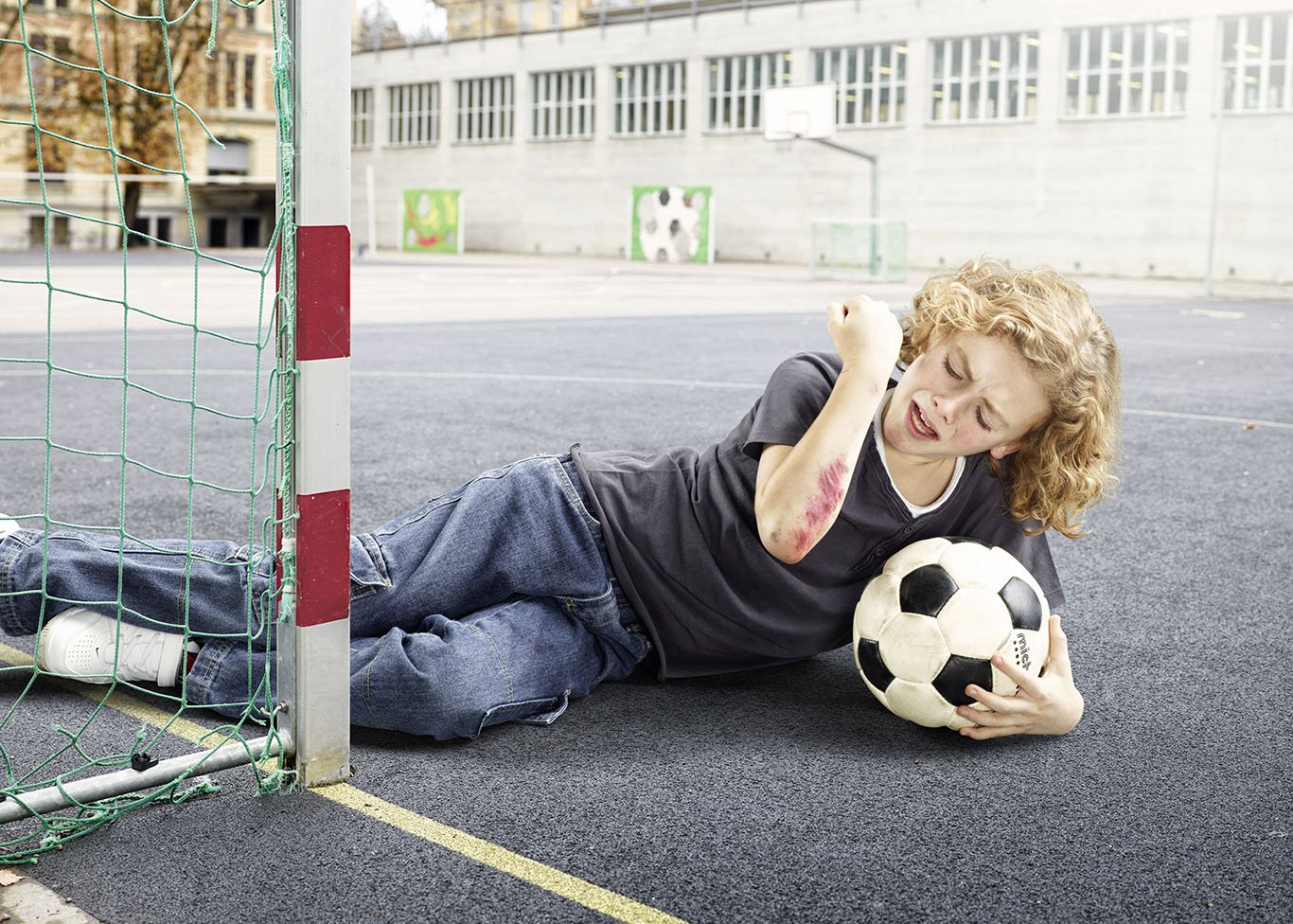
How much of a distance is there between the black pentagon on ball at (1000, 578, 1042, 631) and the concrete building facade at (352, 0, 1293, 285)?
27.5m

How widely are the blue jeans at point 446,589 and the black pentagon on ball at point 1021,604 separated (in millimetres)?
778

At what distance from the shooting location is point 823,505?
2.64 metres

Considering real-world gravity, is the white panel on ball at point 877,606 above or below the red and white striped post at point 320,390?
below

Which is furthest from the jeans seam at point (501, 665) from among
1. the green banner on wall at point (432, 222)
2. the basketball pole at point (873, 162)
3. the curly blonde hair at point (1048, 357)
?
the green banner on wall at point (432, 222)

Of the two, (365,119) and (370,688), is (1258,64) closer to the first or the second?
(365,119)

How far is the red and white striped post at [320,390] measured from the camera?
7.34ft

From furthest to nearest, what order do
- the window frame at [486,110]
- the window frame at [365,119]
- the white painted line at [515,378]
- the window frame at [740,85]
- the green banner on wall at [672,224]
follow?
the window frame at [365,119] < the window frame at [486,110] < the window frame at [740,85] < the green banner on wall at [672,224] < the white painted line at [515,378]

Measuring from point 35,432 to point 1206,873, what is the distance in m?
5.94

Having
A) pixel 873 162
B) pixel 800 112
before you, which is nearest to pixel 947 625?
pixel 800 112

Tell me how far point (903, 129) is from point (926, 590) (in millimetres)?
38389

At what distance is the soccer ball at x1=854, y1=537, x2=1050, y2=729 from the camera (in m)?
2.79

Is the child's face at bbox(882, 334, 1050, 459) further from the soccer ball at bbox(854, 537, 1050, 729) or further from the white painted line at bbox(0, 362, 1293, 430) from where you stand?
the white painted line at bbox(0, 362, 1293, 430)

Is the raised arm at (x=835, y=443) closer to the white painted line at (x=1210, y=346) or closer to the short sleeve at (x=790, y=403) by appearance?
the short sleeve at (x=790, y=403)

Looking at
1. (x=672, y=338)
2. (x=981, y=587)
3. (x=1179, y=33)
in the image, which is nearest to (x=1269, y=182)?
(x=1179, y=33)
